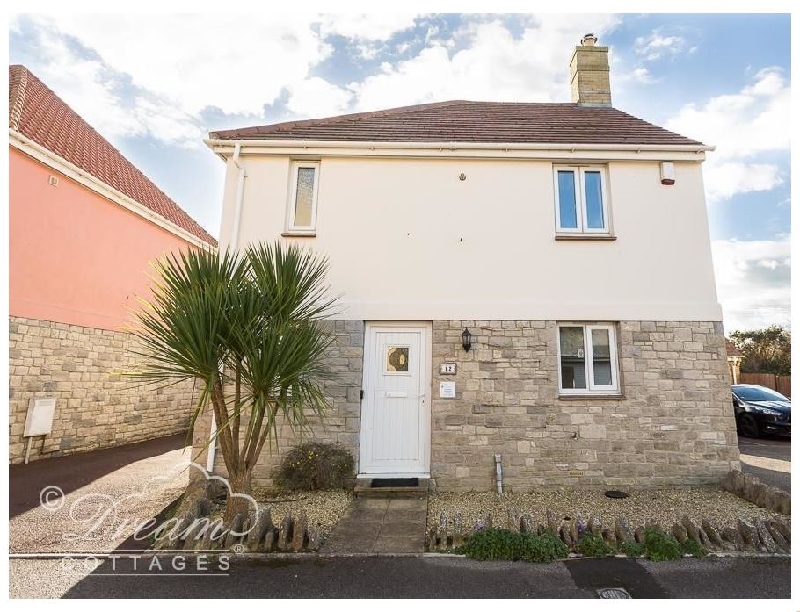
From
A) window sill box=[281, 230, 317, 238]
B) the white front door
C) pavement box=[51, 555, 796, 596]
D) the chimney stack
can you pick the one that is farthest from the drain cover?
the chimney stack

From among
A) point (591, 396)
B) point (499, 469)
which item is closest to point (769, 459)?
point (591, 396)

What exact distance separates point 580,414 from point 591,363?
85 centimetres

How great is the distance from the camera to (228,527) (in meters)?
4.38

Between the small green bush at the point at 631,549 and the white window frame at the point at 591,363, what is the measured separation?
257 cm

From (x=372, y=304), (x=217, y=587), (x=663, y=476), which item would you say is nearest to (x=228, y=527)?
(x=217, y=587)

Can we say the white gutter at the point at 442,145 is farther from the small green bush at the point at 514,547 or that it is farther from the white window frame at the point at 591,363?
the small green bush at the point at 514,547

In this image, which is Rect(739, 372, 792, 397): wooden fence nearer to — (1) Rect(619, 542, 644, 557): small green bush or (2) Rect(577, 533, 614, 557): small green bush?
(1) Rect(619, 542, 644, 557): small green bush

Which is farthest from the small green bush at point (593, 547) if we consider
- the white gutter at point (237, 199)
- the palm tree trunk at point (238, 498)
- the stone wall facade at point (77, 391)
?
the stone wall facade at point (77, 391)

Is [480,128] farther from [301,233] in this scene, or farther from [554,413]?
[554,413]

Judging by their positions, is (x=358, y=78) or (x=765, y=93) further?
(x=358, y=78)

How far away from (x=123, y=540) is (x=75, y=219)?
7520mm

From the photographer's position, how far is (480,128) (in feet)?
25.7

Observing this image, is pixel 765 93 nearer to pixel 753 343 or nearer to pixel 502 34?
pixel 502 34

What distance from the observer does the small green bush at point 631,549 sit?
408 centimetres
